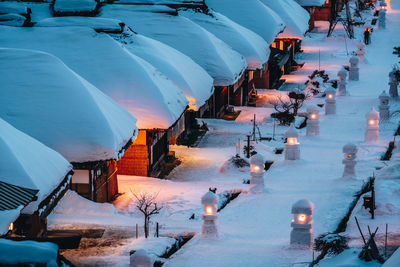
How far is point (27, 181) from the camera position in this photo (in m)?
17.8

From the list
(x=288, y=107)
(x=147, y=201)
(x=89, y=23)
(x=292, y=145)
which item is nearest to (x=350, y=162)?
(x=292, y=145)

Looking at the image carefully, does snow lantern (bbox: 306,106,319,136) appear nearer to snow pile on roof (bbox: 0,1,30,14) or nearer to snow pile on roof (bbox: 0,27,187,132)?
snow pile on roof (bbox: 0,27,187,132)

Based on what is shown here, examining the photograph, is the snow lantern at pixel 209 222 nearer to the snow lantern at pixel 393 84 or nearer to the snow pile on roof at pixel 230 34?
the snow pile on roof at pixel 230 34

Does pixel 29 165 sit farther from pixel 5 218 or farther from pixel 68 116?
pixel 68 116

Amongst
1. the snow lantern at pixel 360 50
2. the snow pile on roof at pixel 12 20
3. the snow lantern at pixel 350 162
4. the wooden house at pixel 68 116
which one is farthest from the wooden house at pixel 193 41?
the snow lantern at pixel 360 50

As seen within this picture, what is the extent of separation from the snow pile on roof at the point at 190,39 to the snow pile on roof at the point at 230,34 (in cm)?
170

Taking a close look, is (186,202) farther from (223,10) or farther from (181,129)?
(223,10)

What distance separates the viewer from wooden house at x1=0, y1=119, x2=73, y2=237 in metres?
16.3

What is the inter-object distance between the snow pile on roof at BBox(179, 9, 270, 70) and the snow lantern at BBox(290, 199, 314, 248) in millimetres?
22330

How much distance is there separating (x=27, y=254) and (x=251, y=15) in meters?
37.3

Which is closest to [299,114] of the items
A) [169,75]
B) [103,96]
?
[169,75]

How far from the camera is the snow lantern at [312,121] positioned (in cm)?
3397

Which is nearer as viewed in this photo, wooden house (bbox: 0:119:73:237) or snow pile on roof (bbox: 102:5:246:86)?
wooden house (bbox: 0:119:73:237)

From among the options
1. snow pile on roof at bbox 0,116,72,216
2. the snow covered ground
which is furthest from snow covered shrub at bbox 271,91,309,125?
snow pile on roof at bbox 0,116,72,216
